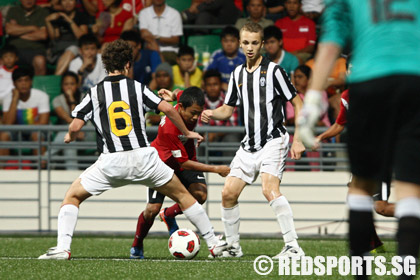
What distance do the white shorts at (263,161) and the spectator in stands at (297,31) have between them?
579 cm

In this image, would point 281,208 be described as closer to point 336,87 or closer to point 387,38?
point 387,38

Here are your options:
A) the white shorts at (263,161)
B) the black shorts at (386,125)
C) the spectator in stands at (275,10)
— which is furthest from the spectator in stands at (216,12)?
the black shorts at (386,125)

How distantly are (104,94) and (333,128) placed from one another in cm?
231

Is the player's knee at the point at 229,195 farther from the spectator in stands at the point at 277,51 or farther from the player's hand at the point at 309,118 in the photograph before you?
the spectator in stands at the point at 277,51

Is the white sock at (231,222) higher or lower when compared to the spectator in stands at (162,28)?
lower

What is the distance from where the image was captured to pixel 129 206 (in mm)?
11055

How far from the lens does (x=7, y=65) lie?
13.4m

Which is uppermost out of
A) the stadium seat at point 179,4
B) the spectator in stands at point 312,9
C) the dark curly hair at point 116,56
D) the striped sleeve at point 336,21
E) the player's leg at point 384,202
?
the stadium seat at point 179,4

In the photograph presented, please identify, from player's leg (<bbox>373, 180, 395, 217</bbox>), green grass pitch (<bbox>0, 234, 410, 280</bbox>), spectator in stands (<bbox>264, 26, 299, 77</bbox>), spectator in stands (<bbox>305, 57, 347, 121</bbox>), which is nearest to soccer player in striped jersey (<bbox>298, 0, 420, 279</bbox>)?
green grass pitch (<bbox>0, 234, 410, 280</bbox>)

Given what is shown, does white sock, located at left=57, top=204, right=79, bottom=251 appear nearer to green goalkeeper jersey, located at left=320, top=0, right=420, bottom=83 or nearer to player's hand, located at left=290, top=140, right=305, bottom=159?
player's hand, located at left=290, top=140, right=305, bottom=159

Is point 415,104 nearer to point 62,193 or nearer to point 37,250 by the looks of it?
point 37,250

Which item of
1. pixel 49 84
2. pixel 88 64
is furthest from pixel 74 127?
pixel 49 84

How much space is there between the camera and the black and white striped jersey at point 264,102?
7.38 m

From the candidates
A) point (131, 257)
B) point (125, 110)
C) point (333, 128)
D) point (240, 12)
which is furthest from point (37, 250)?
point (240, 12)
